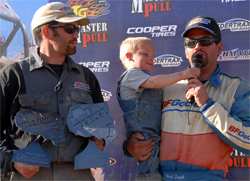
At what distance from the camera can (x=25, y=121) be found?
6.68 feet

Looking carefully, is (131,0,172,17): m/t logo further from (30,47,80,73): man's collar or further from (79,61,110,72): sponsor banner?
(30,47,80,73): man's collar

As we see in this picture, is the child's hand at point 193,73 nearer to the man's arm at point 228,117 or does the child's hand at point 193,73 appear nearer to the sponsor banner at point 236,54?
the man's arm at point 228,117

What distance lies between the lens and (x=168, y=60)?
3504mm

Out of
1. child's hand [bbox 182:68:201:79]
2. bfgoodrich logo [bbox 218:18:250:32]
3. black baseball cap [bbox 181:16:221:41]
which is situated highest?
black baseball cap [bbox 181:16:221:41]

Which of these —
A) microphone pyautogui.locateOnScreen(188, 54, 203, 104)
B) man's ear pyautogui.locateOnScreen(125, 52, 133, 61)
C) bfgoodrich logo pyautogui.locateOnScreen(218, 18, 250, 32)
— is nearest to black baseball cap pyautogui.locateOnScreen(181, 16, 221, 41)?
microphone pyautogui.locateOnScreen(188, 54, 203, 104)

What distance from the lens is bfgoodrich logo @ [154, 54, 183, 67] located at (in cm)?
349

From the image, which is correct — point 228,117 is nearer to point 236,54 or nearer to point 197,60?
point 197,60

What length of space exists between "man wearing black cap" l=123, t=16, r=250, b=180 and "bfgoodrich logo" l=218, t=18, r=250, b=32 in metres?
1.19

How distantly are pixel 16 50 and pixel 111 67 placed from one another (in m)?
1.22

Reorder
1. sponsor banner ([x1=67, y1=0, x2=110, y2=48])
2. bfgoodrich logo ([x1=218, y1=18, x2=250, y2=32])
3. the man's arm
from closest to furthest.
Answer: the man's arm
bfgoodrich logo ([x1=218, y1=18, x2=250, y2=32])
sponsor banner ([x1=67, y1=0, x2=110, y2=48])

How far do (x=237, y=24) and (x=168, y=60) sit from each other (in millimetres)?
871

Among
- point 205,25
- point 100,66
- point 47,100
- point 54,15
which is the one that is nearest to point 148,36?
point 100,66

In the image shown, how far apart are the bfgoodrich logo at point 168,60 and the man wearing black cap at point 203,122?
1.15 m

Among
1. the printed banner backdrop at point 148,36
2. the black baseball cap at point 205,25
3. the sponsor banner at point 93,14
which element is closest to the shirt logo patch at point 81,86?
the black baseball cap at point 205,25
